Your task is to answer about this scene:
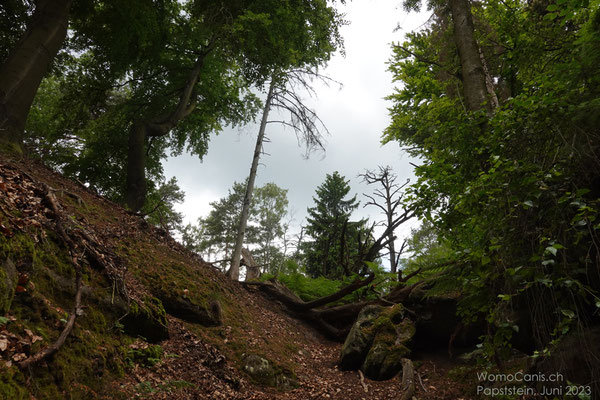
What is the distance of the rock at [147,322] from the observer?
3965 millimetres

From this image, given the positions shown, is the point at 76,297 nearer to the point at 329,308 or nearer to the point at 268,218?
the point at 329,308

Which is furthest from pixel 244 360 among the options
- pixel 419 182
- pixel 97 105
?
pixel 97 105

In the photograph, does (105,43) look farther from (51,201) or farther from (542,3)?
(542,3)

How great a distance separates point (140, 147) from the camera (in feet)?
35.6

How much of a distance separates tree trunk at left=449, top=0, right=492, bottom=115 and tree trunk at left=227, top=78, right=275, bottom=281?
7.52 metres

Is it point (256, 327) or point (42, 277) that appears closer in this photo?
point (42, 277)

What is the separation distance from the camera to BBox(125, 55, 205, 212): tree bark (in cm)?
1048

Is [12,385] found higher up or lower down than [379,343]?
lower down

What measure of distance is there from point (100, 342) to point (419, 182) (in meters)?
4.74

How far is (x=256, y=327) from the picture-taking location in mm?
7172

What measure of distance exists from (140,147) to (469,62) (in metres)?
10.7

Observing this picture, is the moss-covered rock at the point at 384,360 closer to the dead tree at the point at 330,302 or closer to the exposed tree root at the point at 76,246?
the dead tree at the point at 330,302

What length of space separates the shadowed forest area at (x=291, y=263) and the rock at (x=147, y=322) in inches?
1.0

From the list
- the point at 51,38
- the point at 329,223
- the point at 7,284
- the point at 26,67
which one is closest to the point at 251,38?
the point at 51,38
